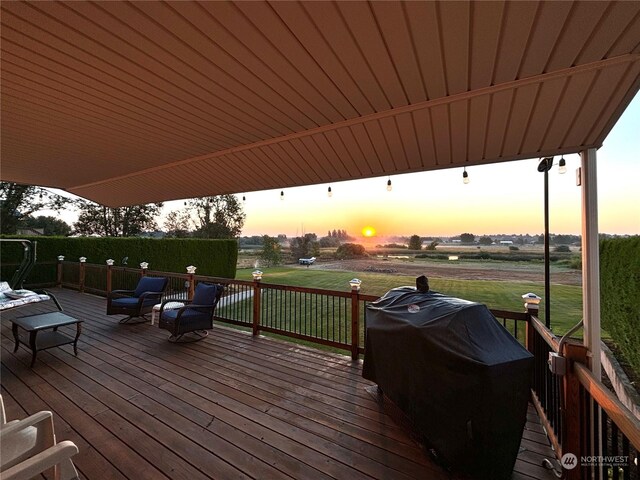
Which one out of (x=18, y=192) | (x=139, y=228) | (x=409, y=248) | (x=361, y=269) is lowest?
(x=361, y=269)

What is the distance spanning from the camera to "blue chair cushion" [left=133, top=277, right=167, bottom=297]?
16.9 feet

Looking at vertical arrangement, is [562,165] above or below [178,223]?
Answer: below

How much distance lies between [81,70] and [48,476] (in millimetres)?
3061

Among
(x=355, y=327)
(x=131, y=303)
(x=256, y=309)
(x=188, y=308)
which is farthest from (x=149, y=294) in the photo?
(x=355, y=327)

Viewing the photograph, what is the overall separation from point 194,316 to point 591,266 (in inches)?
189

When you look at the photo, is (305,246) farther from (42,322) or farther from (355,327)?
(42,322)

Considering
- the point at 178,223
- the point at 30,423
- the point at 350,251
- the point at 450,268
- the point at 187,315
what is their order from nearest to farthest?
the point at 30,423, the point at 187,315, the point at 450,268, the point at 178,223, the point at 350,251

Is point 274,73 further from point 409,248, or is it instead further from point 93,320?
A: point 409,248

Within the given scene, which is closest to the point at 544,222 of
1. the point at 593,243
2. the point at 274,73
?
the point at 593,243

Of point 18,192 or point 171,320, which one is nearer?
point 171,320

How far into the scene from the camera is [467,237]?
1133 cm

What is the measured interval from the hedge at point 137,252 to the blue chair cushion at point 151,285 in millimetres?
5531

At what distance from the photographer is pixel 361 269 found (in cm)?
1933

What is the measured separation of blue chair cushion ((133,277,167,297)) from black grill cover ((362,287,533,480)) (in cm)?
485
